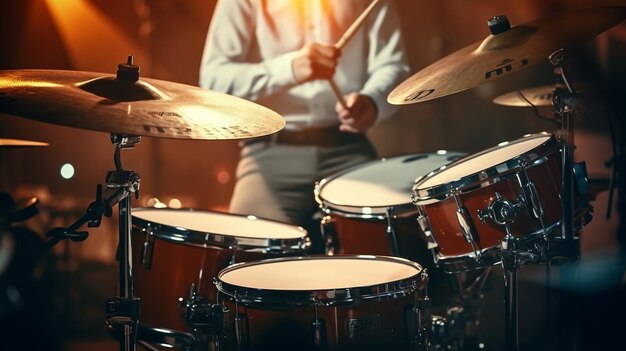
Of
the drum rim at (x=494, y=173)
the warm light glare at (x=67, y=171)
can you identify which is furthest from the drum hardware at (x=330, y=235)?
the warm light glare at (x=67, y=171)

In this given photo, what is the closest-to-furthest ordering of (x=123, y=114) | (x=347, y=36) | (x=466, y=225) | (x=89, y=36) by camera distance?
(x=123, y=114) → (x=466, y=225) → (x=347, y=36) → (x=89, y=36)

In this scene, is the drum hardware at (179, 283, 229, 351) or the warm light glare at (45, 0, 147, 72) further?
the warm light glare at (45, 0, 147, 72)

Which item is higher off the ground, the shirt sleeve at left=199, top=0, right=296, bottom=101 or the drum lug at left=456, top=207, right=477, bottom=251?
the shirt sleeve at left=199, top=0, right=296, bottom=101

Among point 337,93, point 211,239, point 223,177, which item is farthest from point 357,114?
point 211,239

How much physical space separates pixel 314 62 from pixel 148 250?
1.08m

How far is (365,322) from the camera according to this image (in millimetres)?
1880

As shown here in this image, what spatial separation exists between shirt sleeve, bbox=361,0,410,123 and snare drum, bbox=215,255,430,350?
3.93 ft

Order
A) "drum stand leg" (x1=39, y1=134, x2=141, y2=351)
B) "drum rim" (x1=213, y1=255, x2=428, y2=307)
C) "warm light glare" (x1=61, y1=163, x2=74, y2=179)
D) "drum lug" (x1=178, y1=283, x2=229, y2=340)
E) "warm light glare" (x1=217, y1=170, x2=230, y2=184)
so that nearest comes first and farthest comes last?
"drum rim" (x1=213, y1=255, x2=428, y2=307)
"drum stand leg" (x1=39, y1=134, x2=141, y2=351)
"drum lug" (x1=178, y1=283, x2=229, y2=340)
"warm light glare" (x1=217, y1=170, x2=230, y2=184)
"warm light glare" (x1=61, y1=163, x2=74, y2=179)

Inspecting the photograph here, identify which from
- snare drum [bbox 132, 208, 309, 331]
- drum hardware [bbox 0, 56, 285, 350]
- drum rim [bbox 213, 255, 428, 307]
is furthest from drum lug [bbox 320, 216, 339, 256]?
drum rim [bbox 213, 255, 428, 307]

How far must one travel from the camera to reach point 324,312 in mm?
1861

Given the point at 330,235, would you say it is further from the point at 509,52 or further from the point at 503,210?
the point at 509,52

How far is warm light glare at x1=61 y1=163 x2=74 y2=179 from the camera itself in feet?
11.3

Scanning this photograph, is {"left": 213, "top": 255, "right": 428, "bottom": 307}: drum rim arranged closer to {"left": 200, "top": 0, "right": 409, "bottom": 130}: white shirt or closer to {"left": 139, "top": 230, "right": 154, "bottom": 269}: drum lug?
{"left": 139, "top": 230, "right": 154, "bottom": 269}: drum lug

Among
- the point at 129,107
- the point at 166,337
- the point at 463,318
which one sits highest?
the point at 129,107
